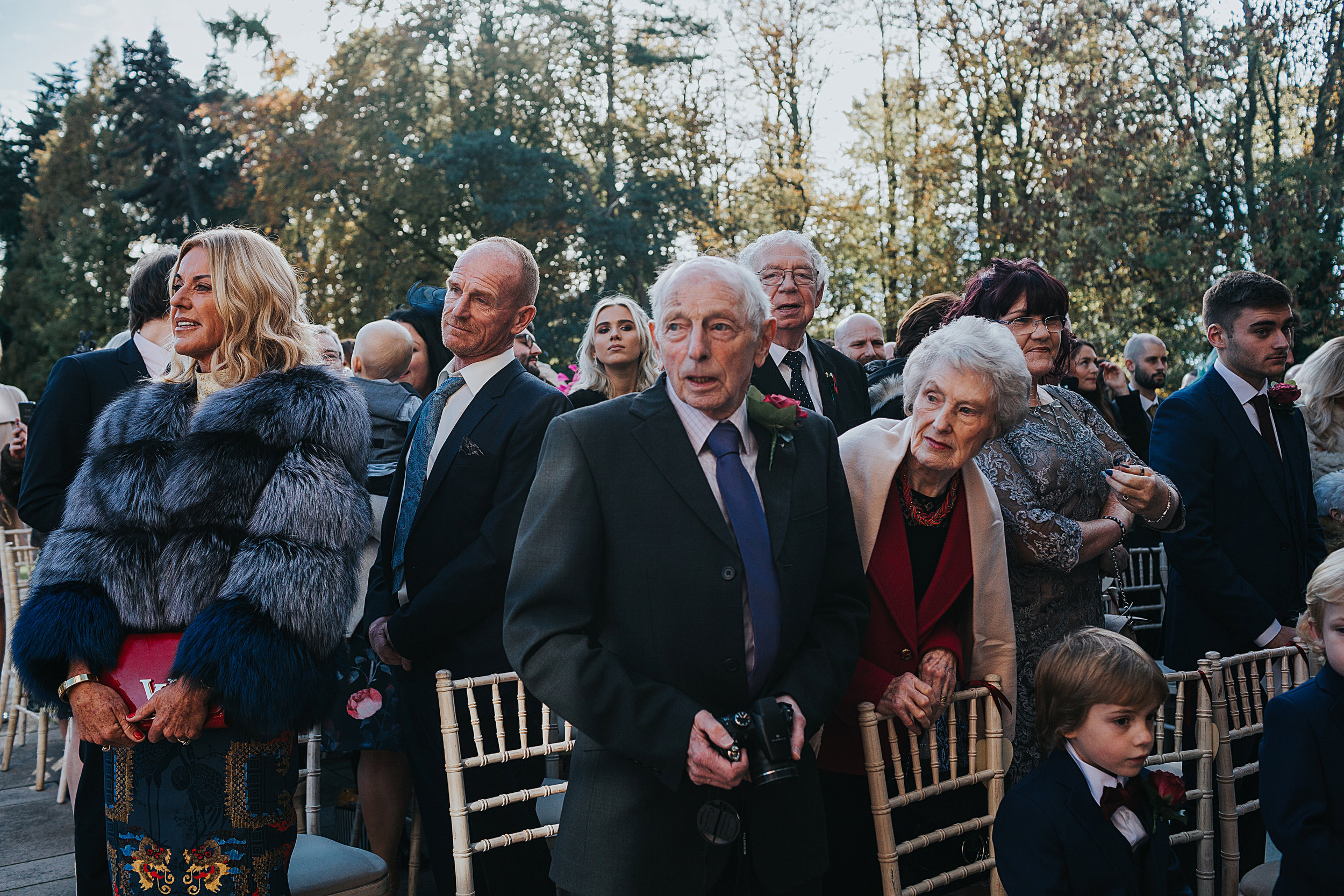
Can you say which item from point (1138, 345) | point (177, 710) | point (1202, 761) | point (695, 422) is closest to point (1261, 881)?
point (1202, 761)

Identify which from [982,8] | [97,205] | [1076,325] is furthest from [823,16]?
[97,205]

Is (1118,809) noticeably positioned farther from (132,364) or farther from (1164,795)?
(132,364)

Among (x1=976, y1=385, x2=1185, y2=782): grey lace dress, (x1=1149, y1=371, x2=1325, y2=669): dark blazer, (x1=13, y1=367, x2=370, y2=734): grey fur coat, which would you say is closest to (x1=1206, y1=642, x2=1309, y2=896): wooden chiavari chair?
(x1=976, y1=385, x2=1185, y2=782): grey lace dress

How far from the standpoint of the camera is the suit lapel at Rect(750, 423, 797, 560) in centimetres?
176

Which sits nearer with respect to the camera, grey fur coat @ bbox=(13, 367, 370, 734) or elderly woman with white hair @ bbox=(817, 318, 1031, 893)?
grey fur coat @ bbox=(13, 367, 370, 734)

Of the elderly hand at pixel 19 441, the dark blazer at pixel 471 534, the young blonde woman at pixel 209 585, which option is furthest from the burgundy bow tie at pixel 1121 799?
the elderly hand at pixel 19 441

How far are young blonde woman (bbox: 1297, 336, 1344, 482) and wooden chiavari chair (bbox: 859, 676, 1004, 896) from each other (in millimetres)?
2675

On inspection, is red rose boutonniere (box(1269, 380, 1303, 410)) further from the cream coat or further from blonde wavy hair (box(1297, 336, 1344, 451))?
the cream coat

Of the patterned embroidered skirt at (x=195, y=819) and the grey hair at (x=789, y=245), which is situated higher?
the grey hair at (x=789, y=245)

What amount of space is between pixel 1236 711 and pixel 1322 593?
1.59 feet

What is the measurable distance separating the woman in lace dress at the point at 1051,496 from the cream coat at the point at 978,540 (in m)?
0.19

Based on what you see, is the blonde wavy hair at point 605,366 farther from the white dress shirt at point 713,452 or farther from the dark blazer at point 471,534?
the white dress shirt at point 713,452

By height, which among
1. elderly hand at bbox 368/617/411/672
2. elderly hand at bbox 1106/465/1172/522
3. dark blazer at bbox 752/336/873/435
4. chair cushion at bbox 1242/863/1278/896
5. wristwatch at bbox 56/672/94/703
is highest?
dark blazer at bbox 752/336/873/435

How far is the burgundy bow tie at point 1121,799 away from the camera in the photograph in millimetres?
2010
